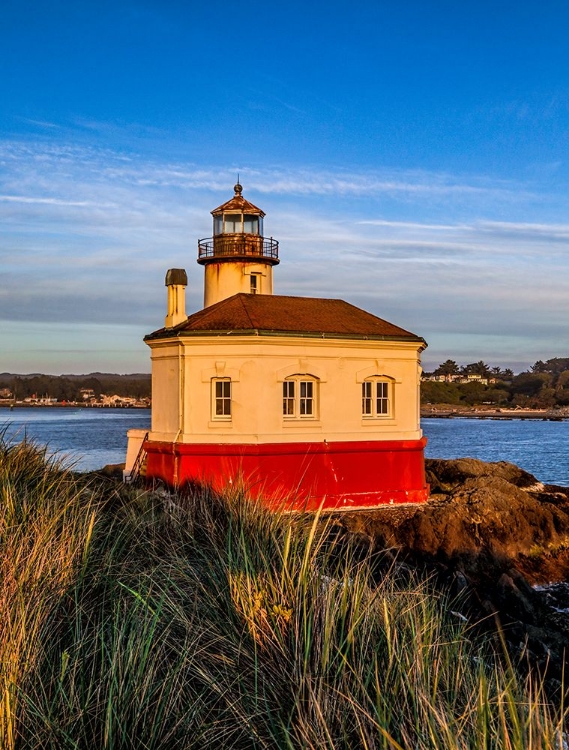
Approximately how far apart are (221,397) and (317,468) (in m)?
2.60

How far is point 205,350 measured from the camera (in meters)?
17.2

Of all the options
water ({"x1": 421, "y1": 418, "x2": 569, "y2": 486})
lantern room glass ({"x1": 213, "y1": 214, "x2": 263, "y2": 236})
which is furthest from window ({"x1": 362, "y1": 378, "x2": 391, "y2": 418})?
water ({"x1": 421, "y1": 418, "x2": 569, "y2": 486})

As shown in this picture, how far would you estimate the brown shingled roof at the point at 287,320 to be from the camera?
56.7ft

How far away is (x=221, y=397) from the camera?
17312 millimetres

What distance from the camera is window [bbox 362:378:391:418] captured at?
732 inches

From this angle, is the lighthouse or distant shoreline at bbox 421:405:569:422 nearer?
the lighthouse

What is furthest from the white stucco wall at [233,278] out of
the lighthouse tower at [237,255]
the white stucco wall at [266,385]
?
the white stucco wall at [266,385]

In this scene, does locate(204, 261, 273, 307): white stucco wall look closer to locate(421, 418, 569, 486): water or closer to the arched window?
the arched window

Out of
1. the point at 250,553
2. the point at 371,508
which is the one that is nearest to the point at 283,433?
the point at 371,508

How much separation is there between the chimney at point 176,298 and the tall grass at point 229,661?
12776 millimetres

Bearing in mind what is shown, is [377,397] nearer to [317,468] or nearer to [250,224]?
[317,468]

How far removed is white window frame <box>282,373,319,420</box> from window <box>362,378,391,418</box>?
134 centimetres

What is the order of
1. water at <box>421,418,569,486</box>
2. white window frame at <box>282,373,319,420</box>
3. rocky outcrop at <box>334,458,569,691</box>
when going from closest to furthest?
rocky outcrop at <box>334,458,569,691</box> < white window frame at <box>282,373,319,420</box> < water at <box>421,418,569,486</box>

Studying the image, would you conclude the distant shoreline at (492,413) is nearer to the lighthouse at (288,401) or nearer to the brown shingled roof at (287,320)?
the brown shingled roof at (287,320)
